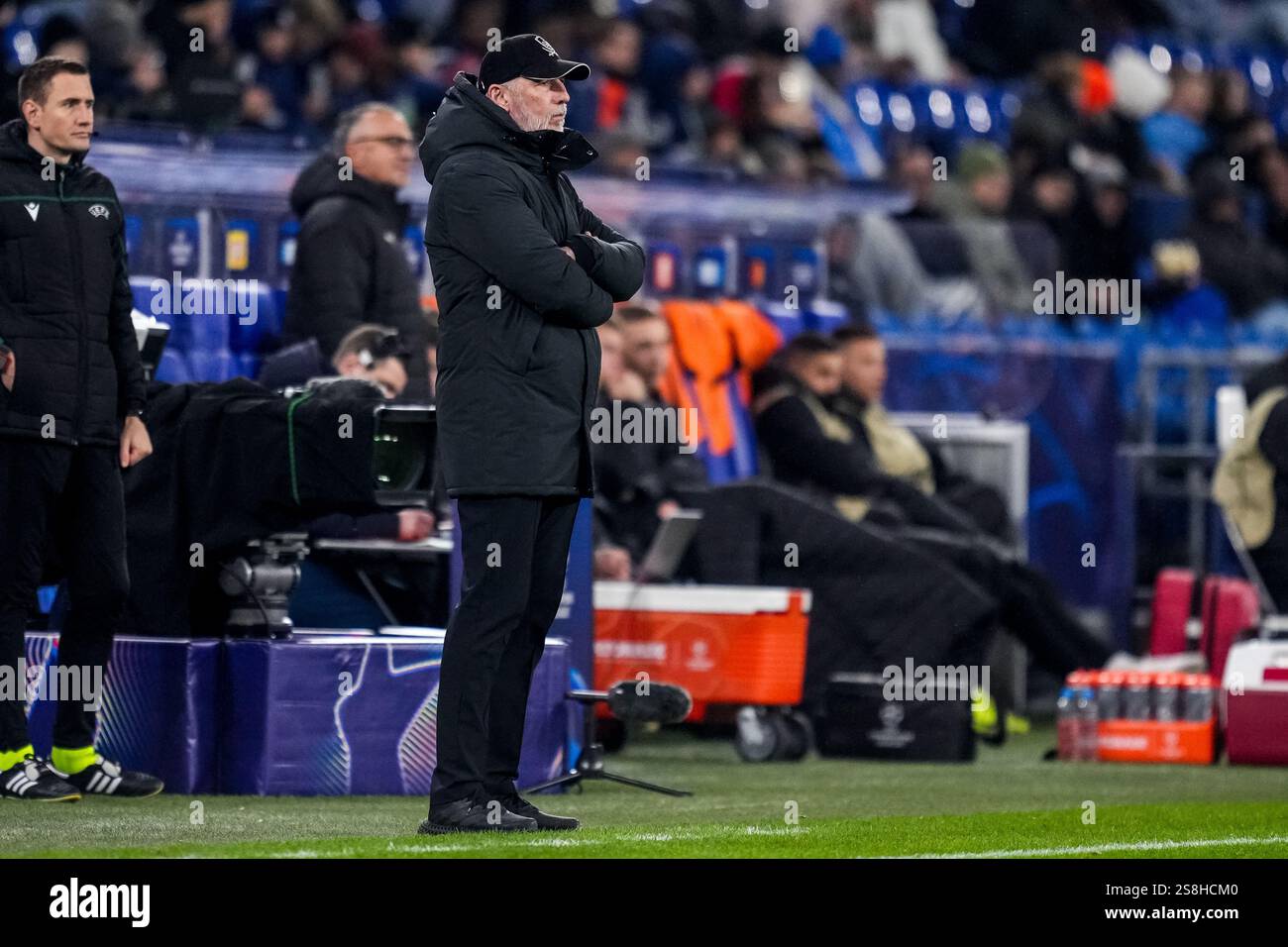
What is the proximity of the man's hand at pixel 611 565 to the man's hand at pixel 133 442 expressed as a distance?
2913mm

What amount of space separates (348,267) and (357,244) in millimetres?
97

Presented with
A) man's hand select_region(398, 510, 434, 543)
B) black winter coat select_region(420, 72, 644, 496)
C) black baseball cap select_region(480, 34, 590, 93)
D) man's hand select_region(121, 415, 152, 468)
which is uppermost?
black baseball cap select_region(480, 34, 590, 93)

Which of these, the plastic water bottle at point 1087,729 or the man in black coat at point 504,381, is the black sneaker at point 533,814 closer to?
the man in black coat at point 504,381

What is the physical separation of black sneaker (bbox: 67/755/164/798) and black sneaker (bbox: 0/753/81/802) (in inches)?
6.5

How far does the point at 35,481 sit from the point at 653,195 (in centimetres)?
633

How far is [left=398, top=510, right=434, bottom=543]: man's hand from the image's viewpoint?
9.17m

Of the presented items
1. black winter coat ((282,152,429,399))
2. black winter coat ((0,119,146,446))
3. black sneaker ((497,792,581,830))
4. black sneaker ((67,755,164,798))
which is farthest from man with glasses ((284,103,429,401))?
black sneaker ((497,792,581,830))

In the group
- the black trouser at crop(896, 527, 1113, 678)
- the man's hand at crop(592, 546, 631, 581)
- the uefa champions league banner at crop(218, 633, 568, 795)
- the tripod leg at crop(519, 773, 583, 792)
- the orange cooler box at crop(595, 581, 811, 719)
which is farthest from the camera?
the black trouser at crop(896, 527, 1113, 678)

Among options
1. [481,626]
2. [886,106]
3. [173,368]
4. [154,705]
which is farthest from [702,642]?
[886,106]

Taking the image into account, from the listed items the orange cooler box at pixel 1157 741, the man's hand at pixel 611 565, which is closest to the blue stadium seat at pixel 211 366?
the man's hand at pixel 611 565

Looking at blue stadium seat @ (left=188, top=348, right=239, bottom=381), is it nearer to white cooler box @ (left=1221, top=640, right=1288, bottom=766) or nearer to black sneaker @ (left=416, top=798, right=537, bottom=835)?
black sneaker @ (left=416, top=798, right=537, bottom=835)
